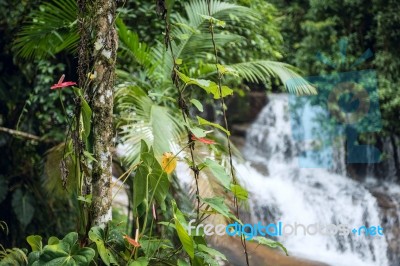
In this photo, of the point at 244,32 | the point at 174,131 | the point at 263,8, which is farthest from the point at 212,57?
the point at 174,131

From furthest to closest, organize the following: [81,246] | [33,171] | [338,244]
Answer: [338,244] < [33,171] < [81,246]

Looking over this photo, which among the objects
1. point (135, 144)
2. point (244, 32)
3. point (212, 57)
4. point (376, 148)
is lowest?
point (376, 148)

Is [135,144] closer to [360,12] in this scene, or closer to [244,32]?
[244,32]

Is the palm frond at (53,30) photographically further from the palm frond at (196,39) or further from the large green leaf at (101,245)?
the large green leaf at (101,245)

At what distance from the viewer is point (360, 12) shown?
6.33 meters

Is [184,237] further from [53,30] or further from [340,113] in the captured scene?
[340,113]

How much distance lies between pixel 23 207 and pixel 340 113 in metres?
3.64

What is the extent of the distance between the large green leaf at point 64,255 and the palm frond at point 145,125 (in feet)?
3.01

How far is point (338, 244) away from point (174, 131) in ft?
9.17

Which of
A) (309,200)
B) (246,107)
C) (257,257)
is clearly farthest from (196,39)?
(246,107)

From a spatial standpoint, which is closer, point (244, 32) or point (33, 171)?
point (33, 171)

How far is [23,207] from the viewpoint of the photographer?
138 inches

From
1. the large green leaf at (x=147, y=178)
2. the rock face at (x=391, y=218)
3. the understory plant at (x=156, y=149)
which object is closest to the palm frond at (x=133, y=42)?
the understory plant at (x=156, y=149)

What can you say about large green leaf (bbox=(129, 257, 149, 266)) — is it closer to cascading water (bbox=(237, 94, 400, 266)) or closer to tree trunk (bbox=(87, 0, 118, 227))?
tree trunk (bbox=(87, 0, 118, 227))
